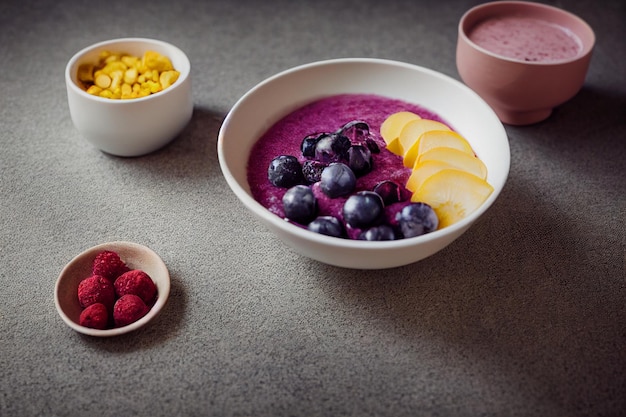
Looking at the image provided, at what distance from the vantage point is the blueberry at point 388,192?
99 cm

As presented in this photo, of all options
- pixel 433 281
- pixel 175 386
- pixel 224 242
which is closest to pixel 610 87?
pixel 433 281

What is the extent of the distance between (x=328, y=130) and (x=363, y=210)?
0.29m

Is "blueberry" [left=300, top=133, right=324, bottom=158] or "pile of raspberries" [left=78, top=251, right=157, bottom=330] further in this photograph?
"blueberry" [left=300, top=133, right=324, bottom=158]

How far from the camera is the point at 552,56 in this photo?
138cm

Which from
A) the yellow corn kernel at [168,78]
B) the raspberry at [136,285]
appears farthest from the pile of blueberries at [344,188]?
the yellow corn kernel at [168,78]

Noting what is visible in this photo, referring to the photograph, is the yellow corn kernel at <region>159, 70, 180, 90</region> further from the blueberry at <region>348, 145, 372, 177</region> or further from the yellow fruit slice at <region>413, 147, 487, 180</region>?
the yellow fruit slice at <region>413, 147, 487, 180</region>

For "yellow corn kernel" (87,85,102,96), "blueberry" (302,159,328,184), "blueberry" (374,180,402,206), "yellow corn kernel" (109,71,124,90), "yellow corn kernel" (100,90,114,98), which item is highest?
"blueberry" (374,180,402,206)

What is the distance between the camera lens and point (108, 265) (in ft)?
3.36

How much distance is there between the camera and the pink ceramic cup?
132 cm

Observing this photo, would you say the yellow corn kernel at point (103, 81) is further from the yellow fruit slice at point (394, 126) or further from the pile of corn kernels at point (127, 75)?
the yellow fruit slice at point (394, 126)

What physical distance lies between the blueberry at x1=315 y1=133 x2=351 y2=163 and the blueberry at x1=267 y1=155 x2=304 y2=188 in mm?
47

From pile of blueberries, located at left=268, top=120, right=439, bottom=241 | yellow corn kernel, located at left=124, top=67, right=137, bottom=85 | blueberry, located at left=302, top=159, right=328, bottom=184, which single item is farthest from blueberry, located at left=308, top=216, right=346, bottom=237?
yellow corn kernel, located at left=124, top=67, right=137, bottom=85

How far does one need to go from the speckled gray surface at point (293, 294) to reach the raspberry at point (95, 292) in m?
0.06

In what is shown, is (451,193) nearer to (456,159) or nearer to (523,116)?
(456,159)
